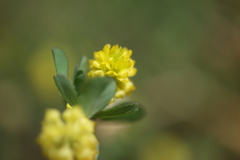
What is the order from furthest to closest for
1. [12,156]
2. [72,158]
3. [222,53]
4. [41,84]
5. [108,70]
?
[222,53], [41,84], [12,156], [108,70], [72,158]

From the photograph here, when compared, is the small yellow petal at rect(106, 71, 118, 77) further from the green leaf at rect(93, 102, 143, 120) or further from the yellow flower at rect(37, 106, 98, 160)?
the yellow flower at rect(37, 106, 98, 160)

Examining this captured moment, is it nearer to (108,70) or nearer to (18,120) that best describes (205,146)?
(18,120)

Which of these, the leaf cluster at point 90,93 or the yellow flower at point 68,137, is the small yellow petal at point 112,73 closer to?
the leaf cluster at point 90,93

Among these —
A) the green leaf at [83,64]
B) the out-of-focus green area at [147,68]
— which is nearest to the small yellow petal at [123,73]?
the green leaf at [83,64]

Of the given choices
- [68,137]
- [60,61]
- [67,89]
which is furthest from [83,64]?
[68,137]

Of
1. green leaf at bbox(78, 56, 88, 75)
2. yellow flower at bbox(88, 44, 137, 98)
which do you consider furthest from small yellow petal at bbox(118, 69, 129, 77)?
green leaf at bbox(78, 56, 88, 75)

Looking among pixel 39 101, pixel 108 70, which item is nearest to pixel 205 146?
pixel 39 101

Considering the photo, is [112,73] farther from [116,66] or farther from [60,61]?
[60,61]
